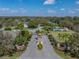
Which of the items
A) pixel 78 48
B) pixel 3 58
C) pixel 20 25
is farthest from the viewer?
pixel 20 25

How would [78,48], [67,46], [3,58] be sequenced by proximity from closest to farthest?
[3,58]
[78,48]
[67,46]

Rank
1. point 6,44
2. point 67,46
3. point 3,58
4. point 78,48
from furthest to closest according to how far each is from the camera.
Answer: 1. point 67,46
2. point 6,44
3. point 78,48
4. point 3,58

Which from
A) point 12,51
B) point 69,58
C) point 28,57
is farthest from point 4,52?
A: point 69,58

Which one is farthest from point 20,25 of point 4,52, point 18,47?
point 4,52

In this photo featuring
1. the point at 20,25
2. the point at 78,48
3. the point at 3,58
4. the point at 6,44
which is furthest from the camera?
the point at 20,25

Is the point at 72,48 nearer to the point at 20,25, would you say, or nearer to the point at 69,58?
the point at 69,58

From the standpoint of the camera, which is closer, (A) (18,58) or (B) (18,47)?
(A) (18,58)

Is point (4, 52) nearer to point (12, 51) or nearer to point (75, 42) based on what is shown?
point (12, 51)

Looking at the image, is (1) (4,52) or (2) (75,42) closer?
(1) (4,52)
